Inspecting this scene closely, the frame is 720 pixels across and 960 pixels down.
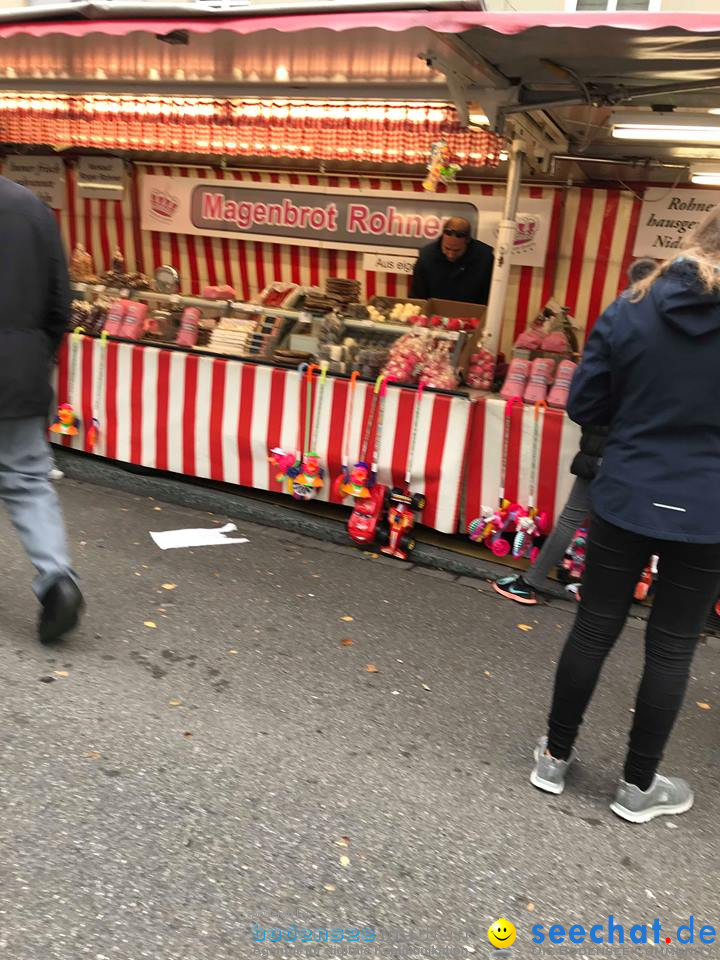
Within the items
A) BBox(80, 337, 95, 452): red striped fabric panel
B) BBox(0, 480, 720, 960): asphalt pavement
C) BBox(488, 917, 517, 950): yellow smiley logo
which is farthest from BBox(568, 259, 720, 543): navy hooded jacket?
BBox(80, 337, 95, 452): red striped fabric panel

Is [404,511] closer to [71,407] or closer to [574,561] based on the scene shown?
[574,561]

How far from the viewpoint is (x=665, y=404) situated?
7.39 ft

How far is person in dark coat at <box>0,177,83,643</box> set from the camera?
9.77ft

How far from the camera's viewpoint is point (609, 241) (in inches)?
293

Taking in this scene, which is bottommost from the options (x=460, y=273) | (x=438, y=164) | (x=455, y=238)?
(x=460, y=273)

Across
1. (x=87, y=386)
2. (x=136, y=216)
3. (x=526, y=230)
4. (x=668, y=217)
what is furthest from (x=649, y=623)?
(x=136, y=216)

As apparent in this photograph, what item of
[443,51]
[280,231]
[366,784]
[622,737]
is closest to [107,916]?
[366,784]

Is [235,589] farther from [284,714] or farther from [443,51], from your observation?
[443,51]

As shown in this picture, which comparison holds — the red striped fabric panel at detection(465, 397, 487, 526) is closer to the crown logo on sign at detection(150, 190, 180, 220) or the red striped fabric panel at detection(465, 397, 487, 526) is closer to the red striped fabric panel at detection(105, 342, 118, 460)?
the red striped fabric panel at detection(105, 342, 118, 460)

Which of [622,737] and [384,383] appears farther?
[384,383]

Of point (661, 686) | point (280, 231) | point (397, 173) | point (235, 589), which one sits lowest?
point (235, 589)

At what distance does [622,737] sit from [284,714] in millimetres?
1383

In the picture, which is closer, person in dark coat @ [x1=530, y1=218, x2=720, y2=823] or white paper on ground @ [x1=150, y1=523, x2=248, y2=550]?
person in dark coat @ [x1=530, y1=218, x2=720, y2=823]

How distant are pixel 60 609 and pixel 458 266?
4613 millimetres
